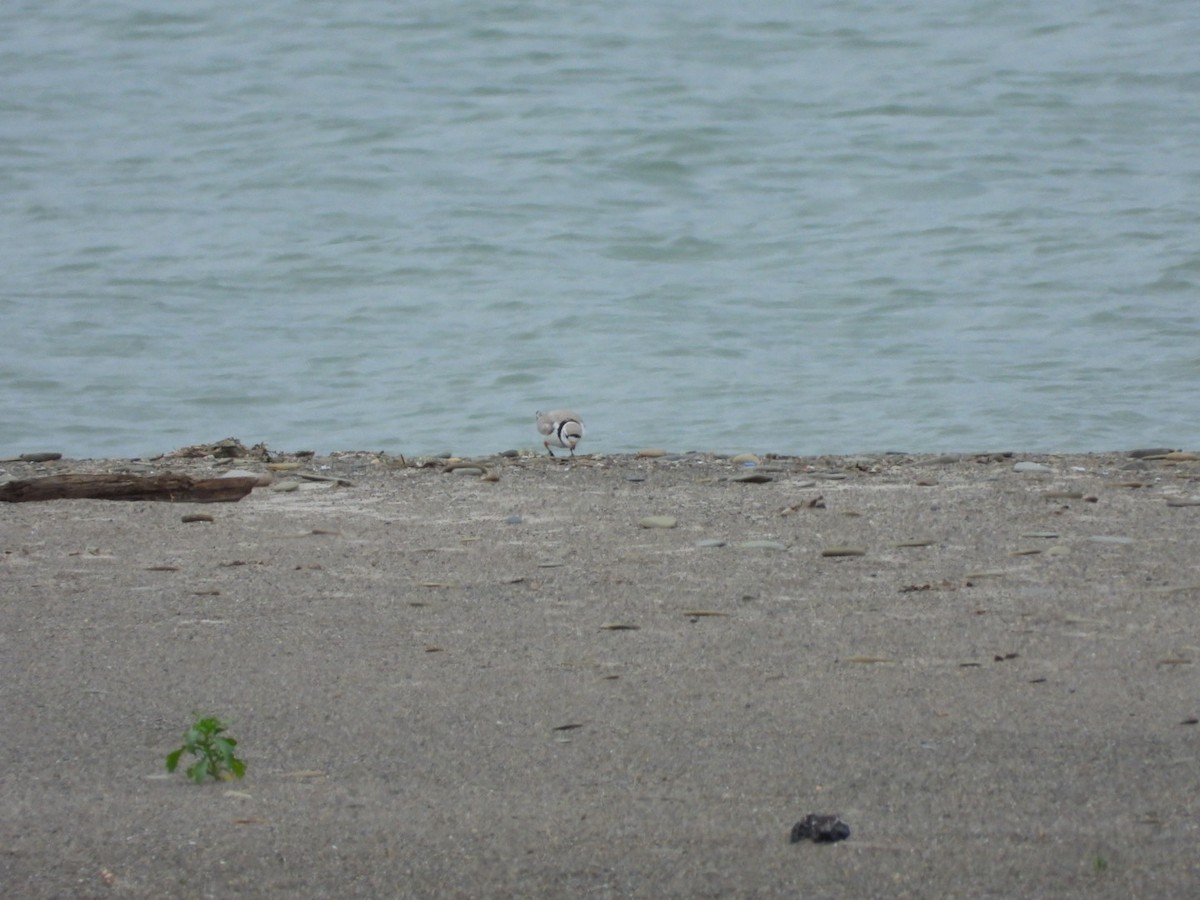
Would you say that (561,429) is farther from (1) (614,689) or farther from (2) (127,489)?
(1) (614,689)

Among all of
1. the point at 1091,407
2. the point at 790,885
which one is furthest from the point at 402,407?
the point at 790,885

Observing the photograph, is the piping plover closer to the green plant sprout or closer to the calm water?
the calm water

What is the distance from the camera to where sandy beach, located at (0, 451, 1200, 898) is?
2.97 m

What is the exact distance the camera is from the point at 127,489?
6.45 meters

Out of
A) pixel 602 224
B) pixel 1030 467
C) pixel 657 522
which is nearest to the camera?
pixel 657 522

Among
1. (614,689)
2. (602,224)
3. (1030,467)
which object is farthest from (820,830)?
(602,224)

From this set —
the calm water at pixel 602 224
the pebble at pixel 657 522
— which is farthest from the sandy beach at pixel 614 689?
the calm water at pixel 602 224

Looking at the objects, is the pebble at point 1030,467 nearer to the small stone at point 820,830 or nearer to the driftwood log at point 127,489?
the driftwood log at point 127,489

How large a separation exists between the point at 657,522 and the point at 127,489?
2.18 metres

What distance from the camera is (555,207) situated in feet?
59.8

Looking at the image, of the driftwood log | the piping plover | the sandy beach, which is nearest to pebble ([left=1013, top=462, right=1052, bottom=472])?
the sandy beach

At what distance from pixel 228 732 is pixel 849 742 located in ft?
4.72

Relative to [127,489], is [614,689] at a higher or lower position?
lower

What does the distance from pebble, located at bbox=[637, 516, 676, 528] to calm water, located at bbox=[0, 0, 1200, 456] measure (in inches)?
153
